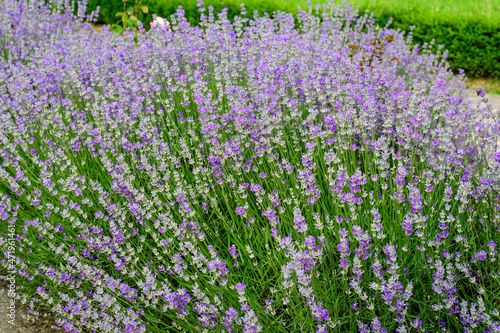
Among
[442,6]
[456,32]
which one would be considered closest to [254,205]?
[456,32]

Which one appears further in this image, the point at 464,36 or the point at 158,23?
the point at 464,36

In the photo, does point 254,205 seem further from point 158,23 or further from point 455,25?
point 455,25

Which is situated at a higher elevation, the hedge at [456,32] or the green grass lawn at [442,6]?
the green grass lawn at [442,6]

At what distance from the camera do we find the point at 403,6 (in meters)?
7.95

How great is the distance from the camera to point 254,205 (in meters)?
2.83

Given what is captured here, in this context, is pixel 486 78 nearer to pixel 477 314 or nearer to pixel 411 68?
pixel 411 68

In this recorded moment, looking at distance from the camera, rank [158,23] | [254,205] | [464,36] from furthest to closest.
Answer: [464,36] → [158,23] → [254,205]

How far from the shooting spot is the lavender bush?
6.62 feet

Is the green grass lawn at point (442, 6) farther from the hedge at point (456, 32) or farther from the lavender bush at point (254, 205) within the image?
the lavender bush at point (254, 205)

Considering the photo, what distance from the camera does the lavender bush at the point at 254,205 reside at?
2018mm

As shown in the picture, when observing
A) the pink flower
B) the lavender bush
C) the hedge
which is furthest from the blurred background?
the lavender bush

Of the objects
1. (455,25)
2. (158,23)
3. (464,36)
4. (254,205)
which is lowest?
(254,205)

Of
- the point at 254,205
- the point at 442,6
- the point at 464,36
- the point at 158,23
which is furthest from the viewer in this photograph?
the point at 442,6

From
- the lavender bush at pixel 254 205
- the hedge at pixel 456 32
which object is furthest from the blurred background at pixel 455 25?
the lavender bush at pixel 254 205
